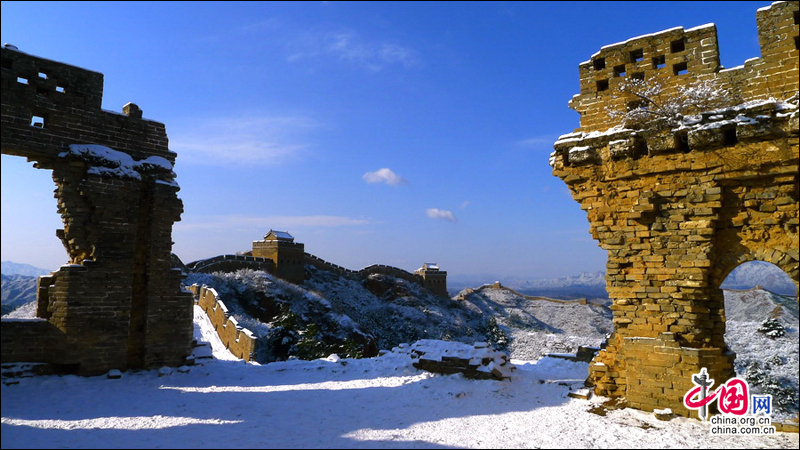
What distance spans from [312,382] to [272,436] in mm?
4096

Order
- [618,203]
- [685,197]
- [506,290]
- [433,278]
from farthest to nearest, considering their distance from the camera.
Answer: [506,290] → [433,278] → [618,203] → [685,197]

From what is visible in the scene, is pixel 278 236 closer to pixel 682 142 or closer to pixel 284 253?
pixel 284 253

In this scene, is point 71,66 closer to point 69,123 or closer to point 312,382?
point 69,123


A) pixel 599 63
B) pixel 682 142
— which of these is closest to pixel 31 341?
pixel 599 63

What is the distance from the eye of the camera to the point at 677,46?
25.8 feet

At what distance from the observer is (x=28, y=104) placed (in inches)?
373

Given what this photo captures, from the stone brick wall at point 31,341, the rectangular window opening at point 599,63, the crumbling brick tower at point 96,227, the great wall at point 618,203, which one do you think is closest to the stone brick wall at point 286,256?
the great wall at point 618,203

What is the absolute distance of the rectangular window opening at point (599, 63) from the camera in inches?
340

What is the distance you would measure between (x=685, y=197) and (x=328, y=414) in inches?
292

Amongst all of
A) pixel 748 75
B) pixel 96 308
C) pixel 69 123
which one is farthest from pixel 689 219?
pixel 69 123

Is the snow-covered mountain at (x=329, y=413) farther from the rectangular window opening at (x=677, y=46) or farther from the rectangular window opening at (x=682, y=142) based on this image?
the rectangular window opening at (x=677, y=46)

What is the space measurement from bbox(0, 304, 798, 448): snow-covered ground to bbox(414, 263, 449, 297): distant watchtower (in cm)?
4444

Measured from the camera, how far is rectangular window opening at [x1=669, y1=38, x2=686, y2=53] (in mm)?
7797

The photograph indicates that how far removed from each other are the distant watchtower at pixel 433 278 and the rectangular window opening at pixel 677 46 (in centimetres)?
4873
